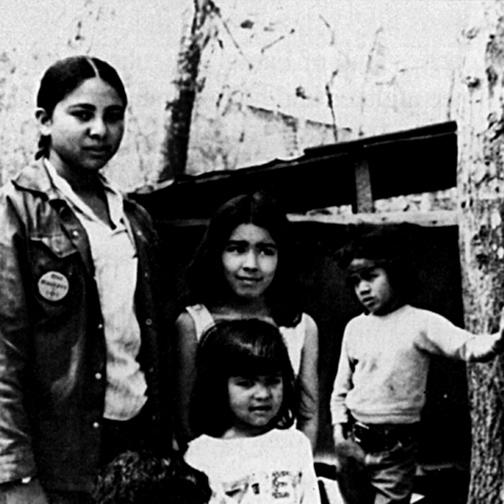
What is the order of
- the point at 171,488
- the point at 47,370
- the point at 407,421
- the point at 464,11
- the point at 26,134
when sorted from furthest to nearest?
the point at 26,134, the point at 464,11, the point at 407,421, the point at 47,370, the point at 171,488

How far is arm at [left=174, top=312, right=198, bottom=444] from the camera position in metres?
2.04

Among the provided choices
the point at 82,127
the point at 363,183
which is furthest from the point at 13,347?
the point at 363,183

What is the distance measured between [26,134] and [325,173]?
0.83 m

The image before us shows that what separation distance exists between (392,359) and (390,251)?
0.26 m

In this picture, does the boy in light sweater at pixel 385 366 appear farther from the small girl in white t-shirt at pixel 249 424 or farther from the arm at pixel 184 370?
the arm at pixel 184 370

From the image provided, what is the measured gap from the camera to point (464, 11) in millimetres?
2281

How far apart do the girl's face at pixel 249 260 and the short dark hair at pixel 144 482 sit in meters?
0.49

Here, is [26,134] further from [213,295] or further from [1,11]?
[213,295]

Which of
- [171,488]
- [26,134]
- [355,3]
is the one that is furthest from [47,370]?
[355,3]

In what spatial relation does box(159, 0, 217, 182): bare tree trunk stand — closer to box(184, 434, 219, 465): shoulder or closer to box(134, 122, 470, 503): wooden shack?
box(134, 122, 470, 503): wooden shack

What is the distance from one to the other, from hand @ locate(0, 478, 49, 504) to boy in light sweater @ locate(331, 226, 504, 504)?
73cm

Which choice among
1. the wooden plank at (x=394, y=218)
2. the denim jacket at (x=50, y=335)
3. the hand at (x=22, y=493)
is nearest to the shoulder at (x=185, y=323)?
the denim jacket at (x=50, y=335)

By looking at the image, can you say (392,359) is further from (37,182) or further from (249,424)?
(37,182)

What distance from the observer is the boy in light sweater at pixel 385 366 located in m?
2.09
